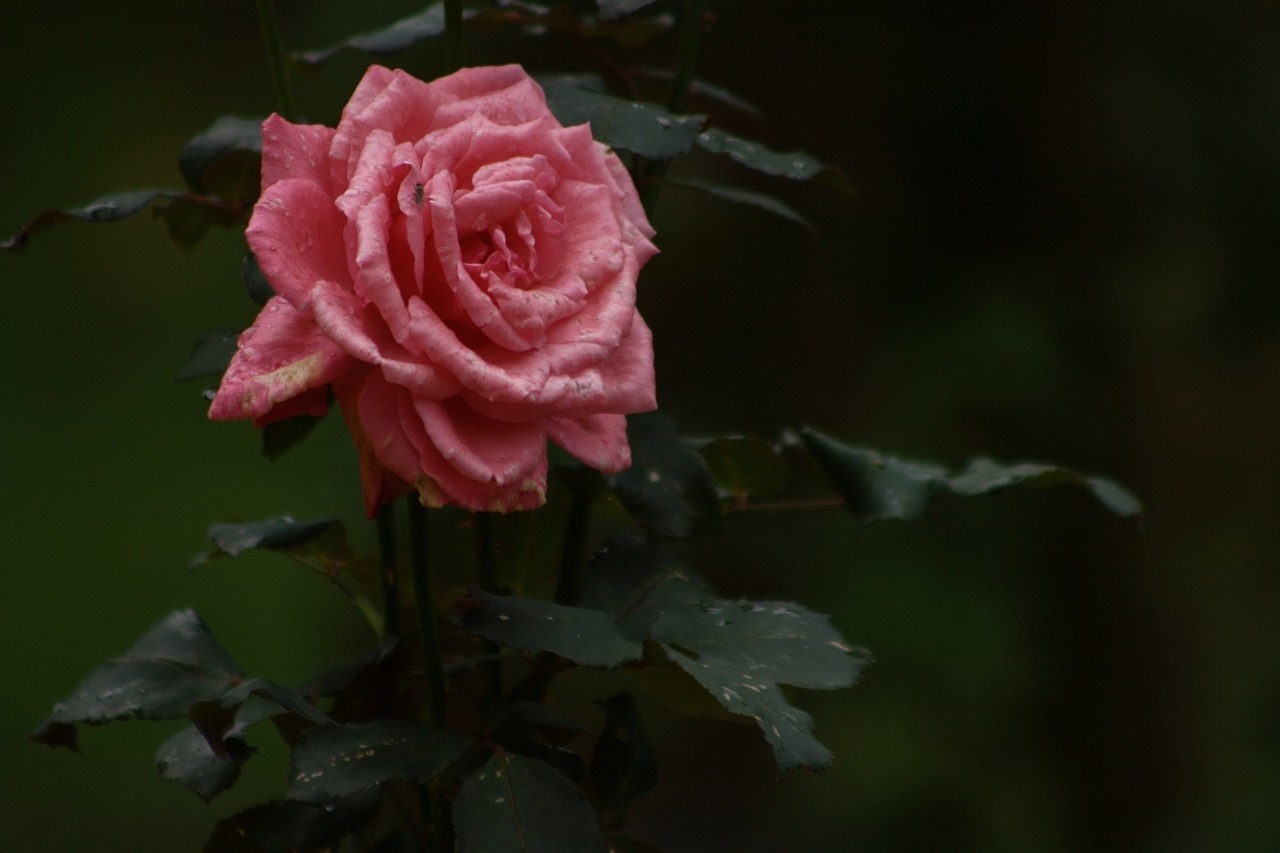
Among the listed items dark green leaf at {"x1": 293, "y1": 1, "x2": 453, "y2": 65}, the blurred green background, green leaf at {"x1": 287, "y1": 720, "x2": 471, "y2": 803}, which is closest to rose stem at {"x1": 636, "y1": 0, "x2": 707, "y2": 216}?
dark green leaf at {"x1": 293, "y1": 1, "x2": 453, "y2": 65}

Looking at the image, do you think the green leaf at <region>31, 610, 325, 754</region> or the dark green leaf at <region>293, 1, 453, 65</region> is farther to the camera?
the dark green leaf at <region>293, 1, 453, 65</region>

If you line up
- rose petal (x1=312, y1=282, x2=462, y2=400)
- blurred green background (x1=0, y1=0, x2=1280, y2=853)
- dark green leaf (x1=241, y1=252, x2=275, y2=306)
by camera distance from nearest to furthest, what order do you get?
rose petal (x1=312, y1=282, x2=462, y2=400) < dark green leaf (x1=241, y1=252, x2=275, y2=306) < blurred green background (x1=0, y1=0, x2=1280, y2=853)

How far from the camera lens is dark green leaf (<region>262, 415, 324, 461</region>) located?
482 millimetres

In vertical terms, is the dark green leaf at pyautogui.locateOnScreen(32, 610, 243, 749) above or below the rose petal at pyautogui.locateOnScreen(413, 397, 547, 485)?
below

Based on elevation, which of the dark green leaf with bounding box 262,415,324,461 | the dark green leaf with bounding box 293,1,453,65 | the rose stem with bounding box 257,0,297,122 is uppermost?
the rose stem with bounding box 257,0,297,122

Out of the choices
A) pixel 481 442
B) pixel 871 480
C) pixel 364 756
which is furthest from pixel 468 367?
pixel 871 480

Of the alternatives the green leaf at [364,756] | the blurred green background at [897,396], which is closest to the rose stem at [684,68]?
the green leaf at [364,756]

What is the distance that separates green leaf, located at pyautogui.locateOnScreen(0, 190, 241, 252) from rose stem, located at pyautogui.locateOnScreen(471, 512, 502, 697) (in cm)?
16

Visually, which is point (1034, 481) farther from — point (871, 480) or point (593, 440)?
point (593, 440)

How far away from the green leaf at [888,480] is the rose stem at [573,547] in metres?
0.10

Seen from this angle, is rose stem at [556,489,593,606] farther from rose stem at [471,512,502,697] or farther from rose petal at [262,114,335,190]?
rose petal at [262,114,335,190]

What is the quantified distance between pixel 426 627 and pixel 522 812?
68 mm

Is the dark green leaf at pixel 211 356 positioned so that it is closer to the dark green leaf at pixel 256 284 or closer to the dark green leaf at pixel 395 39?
the dark green leaf at pixel 256 284

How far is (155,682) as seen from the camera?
1.49 feet
